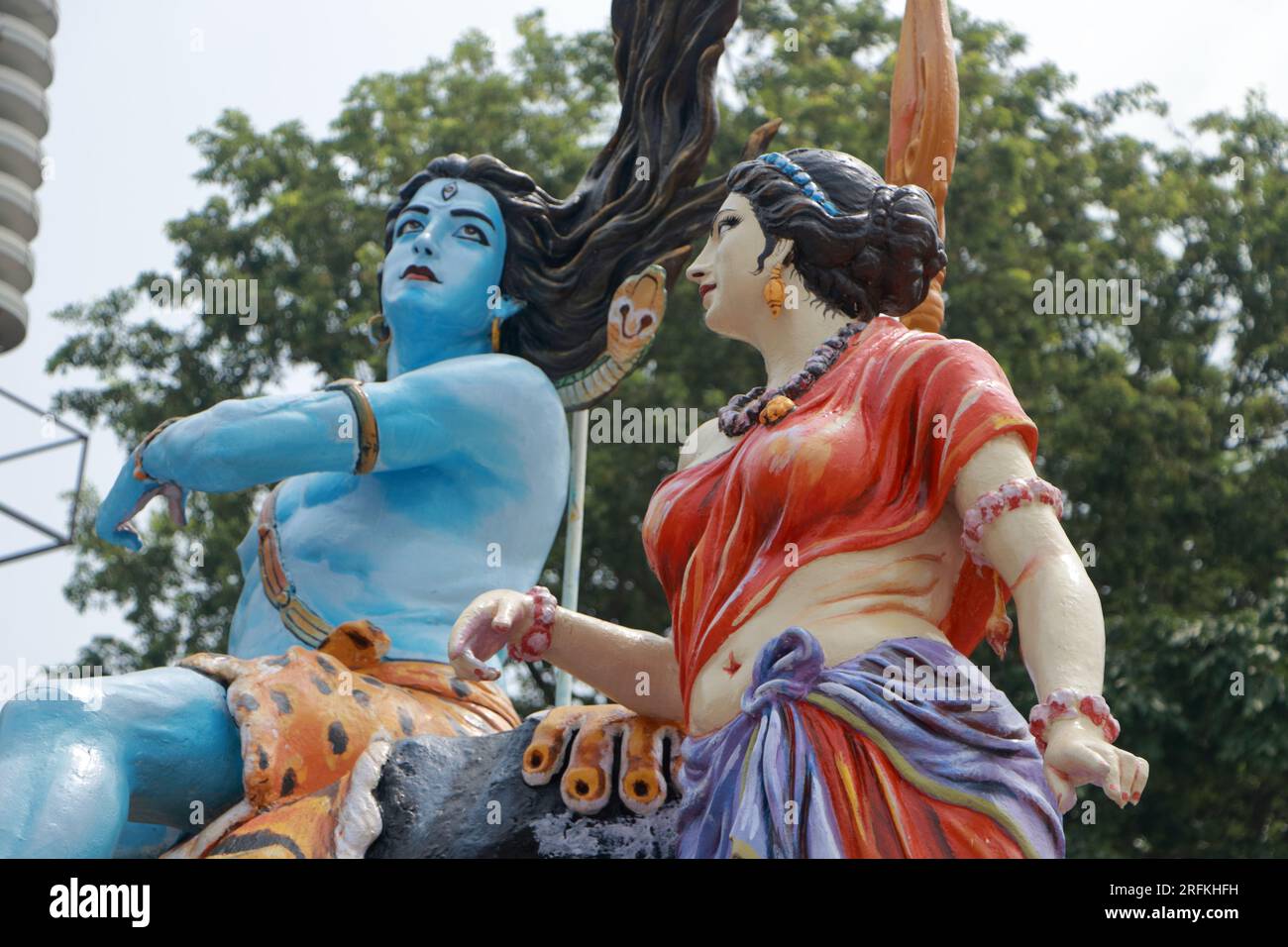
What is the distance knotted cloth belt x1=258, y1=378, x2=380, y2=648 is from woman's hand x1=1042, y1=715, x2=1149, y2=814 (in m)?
2.05

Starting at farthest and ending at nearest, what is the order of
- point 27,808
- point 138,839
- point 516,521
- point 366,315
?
point 366,315 < point 516,521 < point 138,839 < point 27,808

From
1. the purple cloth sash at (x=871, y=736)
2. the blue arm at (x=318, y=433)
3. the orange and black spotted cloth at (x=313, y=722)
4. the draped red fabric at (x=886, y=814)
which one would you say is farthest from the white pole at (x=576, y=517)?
the draped red fabric at (x=886, y=814)

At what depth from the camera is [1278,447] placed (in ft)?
40.7

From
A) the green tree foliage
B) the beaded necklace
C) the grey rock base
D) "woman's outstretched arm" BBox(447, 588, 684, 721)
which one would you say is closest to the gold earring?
the beaded necklace

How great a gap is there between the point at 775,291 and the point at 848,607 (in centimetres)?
67

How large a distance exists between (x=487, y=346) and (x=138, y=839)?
149cm

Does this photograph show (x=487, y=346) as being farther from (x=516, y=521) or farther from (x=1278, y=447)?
(x=1278, y=447)

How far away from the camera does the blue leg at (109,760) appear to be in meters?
3.76

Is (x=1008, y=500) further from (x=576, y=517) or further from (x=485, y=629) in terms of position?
(x=576, y=517)

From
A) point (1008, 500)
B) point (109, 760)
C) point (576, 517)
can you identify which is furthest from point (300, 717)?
point (576, 517)

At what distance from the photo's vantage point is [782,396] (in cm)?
369

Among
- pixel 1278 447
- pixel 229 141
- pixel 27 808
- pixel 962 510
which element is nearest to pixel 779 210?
pixel 962 510

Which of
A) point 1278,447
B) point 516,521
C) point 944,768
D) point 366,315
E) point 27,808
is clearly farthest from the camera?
point 1278,447

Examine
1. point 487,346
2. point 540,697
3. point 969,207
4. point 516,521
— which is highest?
point 969,207
